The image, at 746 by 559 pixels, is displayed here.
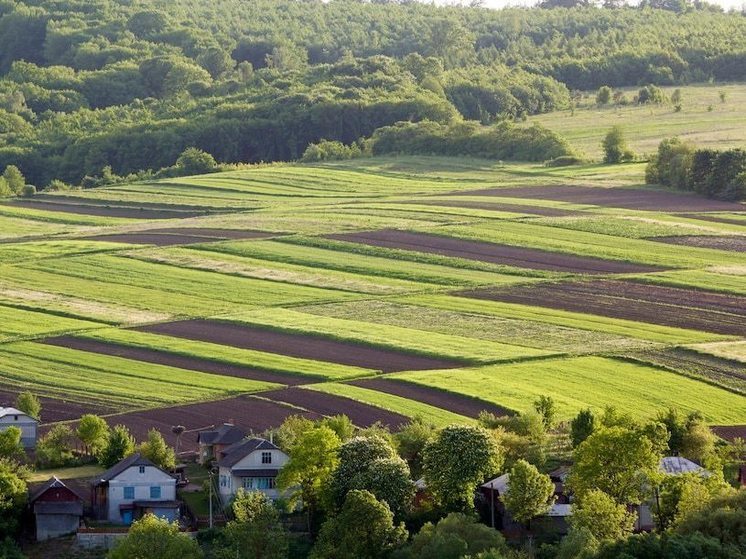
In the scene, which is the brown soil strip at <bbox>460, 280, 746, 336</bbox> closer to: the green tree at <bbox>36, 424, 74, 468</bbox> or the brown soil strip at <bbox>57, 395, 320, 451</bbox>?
the brown soil strip at <bbox>57, 395, 320, 451</bbox>

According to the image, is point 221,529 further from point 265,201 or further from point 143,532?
point 265,201

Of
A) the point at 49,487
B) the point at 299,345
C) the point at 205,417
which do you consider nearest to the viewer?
the point at 49,487

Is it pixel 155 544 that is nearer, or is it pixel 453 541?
pixel 453 541

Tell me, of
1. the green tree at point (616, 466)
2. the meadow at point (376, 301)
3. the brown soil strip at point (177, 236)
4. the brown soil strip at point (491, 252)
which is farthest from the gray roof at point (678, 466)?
the brown soil strip at point (177, 236)

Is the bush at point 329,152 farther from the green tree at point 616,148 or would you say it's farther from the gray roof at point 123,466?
the gray roof at point 123,466

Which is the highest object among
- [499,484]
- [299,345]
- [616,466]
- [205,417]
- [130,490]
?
[616,466]

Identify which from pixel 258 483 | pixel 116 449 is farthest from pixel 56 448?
pixel 258 483

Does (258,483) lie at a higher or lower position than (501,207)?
lower

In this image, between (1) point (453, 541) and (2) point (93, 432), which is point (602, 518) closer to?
(1) point (453, 541)
